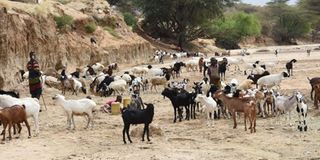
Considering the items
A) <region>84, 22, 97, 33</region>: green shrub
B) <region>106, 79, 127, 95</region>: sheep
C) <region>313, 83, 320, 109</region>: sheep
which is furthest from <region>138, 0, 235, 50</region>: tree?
<region>313, 83, 320, 109</region>: sheep

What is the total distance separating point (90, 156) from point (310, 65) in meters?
28.4

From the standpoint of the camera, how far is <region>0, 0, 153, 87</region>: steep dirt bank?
84.0ft

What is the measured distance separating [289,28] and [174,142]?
7568 cm

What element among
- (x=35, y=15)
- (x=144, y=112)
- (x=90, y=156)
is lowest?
(x=90, y=156)

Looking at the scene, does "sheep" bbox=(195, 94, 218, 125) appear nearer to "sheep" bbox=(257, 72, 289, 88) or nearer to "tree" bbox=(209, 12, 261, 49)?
"sheep" bbox=(257, 72, 289, 88)

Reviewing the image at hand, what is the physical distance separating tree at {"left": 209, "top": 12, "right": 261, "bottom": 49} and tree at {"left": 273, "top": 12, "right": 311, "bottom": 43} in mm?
3418

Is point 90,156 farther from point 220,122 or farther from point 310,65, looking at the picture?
point 310,65

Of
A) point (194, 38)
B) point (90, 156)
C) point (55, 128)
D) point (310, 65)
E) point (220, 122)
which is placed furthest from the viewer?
point (194, 38)

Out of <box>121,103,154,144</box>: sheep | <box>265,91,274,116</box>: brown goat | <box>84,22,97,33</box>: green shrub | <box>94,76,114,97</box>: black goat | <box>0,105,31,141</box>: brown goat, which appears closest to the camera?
<box>121,103,154,144</box>: sheep

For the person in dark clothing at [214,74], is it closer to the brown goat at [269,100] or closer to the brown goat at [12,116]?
the brown goat at [269,100]

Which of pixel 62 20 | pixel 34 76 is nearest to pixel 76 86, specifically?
pixel 34 76

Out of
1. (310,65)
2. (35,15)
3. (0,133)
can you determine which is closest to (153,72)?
(35,15)

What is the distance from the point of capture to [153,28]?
66.8m

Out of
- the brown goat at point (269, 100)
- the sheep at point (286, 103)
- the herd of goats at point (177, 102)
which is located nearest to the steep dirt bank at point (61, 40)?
the herd of goats at point (177, 102)
